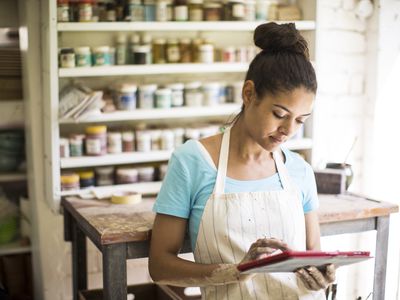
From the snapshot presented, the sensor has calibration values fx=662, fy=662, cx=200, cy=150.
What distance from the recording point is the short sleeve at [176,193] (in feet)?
6.99

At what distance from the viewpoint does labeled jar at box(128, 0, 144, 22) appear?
3.11 metres

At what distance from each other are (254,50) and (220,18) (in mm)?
248

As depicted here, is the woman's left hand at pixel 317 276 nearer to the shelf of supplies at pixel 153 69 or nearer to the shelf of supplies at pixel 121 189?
the shelf of supplies at pixel 121 189

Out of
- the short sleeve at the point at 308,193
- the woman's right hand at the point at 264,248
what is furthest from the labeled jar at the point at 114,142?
the woman's right hand at the point at 264,248

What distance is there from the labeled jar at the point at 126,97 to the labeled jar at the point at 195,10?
45 centimetres

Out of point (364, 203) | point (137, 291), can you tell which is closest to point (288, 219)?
point (364, 203)

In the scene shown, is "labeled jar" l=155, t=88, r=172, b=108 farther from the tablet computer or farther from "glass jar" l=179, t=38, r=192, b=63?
the tablet computer

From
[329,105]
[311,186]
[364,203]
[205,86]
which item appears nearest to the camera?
[311,186]

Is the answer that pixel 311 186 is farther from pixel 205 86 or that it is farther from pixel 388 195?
pixel 388 195

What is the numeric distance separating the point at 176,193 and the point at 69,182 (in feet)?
3.60

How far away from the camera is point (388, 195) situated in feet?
11.9

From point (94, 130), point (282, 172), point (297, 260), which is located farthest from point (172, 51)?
point (297, 260)

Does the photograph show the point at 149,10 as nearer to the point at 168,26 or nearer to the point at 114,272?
the point at 168,26

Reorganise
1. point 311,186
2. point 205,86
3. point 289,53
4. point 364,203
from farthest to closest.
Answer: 1. point 205,86
2. point 364,203
3. point 311,186
4. point 289,53
